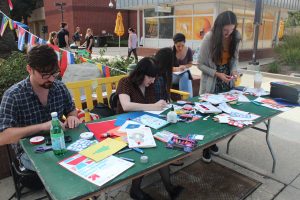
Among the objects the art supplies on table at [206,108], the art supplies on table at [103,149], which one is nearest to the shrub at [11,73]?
the art supplies on table at [103,149]

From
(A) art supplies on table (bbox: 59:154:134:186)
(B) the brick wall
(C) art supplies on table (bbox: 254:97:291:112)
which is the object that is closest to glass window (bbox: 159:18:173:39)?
(C) art supplies on table (bbox: 254:97:291:112)

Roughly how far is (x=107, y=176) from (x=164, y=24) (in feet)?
41.8

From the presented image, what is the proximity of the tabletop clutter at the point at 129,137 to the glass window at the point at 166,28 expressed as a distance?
1086 centimetres

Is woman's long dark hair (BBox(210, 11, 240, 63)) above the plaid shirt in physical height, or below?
above

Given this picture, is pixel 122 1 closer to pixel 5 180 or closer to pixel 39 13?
pixel 5 180

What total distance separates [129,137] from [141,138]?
0.30ft

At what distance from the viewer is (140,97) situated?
2.66 m

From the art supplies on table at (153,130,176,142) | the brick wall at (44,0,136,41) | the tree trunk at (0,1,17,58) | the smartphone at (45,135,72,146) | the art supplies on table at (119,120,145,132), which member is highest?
the brick wall at (44,0,136,41)

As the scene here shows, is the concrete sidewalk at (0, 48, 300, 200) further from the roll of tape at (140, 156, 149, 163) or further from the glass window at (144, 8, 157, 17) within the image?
the glass window at (144, 8, 157, 17)

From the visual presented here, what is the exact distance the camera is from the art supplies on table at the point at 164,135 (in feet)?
6.27

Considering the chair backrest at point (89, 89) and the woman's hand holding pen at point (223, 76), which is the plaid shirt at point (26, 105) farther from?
the woman's hand holding pen at point (223, 76)

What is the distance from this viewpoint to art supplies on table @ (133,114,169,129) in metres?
2.17

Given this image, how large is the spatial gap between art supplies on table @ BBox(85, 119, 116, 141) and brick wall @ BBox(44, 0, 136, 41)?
72.1 feet

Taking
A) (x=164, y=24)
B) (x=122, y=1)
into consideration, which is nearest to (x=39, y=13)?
(x=122, y=1)
